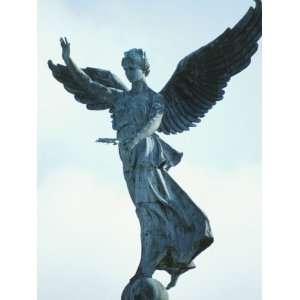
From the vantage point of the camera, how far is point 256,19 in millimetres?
25469

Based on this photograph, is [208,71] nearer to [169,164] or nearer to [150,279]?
[169,164]

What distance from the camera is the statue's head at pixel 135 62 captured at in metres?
25.5

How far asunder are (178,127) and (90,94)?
135 cm

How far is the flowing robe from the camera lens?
24.9 m

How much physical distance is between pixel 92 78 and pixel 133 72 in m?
1.13

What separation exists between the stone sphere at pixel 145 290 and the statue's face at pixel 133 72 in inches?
112

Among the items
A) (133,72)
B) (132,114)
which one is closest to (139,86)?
(133,72)

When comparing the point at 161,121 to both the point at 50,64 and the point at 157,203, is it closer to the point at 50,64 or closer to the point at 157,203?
the point at 157,203

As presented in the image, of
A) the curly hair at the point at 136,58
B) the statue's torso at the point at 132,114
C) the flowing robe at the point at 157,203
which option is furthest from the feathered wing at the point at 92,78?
the flowing robe at the point at 157,203

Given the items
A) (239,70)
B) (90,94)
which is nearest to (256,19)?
(239,70)

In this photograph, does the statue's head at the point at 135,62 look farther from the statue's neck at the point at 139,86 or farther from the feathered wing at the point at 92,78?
the feathered wing at the point at 92,78

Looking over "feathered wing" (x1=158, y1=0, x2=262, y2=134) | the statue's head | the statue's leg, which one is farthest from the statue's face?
the statue's leg

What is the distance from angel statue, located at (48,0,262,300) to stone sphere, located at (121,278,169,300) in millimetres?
13

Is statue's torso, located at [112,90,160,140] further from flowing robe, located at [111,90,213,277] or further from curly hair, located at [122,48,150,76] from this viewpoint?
curly hair, located at [122,48,150,76]
